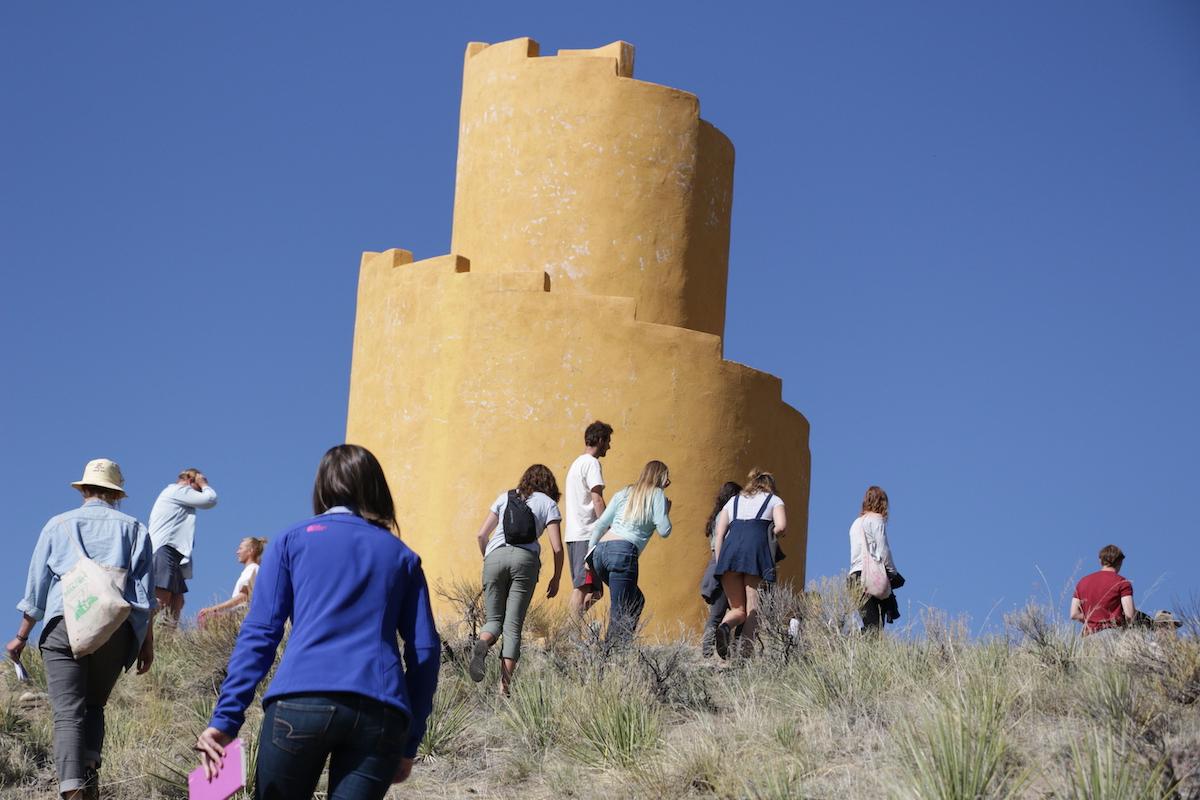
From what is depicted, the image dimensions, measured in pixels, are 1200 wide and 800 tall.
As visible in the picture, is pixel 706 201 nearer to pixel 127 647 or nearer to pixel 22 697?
pixel 22 697

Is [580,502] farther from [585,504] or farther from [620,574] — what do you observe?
[620,574]

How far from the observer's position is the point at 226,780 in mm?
4699

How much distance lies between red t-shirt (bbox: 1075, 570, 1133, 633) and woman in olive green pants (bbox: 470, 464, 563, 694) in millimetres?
4426

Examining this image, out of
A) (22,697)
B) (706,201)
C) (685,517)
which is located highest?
(706,201)

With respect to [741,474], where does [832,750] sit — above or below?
below

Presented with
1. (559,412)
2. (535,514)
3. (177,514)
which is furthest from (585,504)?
(177,514)

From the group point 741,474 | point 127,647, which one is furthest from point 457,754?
point 741,474

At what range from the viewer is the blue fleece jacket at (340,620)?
4.67m

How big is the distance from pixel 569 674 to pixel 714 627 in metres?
1.84

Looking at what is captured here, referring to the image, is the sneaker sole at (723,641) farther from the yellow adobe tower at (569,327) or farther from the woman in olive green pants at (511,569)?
the yellow adobe tower at (569,327)

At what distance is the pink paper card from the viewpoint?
15.4 ft

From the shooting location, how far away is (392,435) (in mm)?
15336

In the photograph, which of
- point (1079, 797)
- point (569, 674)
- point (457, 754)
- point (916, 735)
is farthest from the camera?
point (569, 674)

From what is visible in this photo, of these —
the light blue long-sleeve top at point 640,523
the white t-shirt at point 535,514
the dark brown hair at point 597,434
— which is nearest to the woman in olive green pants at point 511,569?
the white t-shirt at point 535,514
